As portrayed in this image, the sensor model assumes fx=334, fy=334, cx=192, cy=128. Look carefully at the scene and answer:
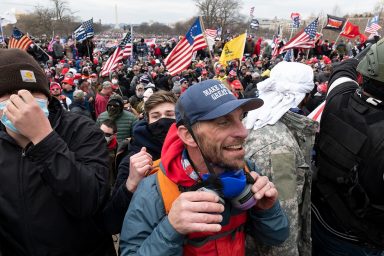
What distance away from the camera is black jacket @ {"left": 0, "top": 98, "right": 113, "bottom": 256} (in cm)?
154

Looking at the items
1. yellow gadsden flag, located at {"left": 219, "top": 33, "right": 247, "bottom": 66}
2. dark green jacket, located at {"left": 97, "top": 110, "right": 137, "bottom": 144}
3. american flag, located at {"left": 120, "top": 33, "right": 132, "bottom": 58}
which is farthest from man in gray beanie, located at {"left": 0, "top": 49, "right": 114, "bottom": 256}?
american flag, located at {"left": 120, "top": 33, "right": 132, "bottom": 58}

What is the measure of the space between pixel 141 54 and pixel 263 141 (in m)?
26.7

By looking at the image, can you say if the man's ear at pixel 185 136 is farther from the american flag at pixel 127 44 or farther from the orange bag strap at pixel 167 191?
the american flag at pixel 127 44

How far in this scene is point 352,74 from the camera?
9.26ft

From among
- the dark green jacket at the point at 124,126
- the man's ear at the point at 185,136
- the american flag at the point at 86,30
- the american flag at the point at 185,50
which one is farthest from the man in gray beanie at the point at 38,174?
the american flag at the point at 86,30

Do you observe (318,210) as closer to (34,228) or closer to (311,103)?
(34,228)

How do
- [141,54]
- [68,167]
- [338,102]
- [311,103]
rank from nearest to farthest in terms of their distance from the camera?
1. [68,167]
2. [338,102]
3. [311,103]
4. [141,54]

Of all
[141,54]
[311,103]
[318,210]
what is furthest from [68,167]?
[141,54]

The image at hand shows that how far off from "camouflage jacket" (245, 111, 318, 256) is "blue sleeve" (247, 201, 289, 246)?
29cm

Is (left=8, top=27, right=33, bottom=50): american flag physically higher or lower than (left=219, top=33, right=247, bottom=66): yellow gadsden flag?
lower

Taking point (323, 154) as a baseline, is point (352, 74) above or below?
above

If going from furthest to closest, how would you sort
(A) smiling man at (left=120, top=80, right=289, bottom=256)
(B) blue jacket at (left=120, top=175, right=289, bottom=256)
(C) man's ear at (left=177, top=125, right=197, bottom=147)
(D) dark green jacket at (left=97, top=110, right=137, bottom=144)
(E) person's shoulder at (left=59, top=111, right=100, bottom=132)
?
1. (D) dark green jacket at (left=97, top=110, right=137, bottom=144)
2. (E) person's shoulder at (left=59, top=111, right=100, bottom=132)
3. (C) man's ear at (left=177, top=125, right=197, bottom=147)
4. (A) smiling man at (left=120, top=80, right=289, bottom=256)
5. (B) blue jacket at (left=120, top=175, right=289, bottom=256)

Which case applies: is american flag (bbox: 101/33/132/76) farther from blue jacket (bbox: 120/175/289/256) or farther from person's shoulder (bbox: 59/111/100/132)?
blue jacket (bbox: 120/175/289/256)

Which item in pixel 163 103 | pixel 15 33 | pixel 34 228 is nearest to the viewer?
pixel 34 228
